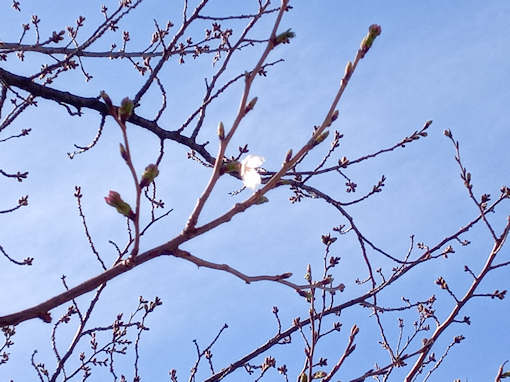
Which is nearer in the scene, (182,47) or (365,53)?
(365,53)

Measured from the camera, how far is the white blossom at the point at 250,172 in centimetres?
162

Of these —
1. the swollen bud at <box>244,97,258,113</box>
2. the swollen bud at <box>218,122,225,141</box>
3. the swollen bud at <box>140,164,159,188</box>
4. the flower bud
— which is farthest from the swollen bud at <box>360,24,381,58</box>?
the flower bud

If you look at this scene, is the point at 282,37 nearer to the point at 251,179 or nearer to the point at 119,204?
the point at 251,179

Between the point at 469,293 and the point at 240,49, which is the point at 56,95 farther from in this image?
the point at 469,293

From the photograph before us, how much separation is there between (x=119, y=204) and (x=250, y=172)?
0.41 meters

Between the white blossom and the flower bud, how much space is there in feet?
1.11

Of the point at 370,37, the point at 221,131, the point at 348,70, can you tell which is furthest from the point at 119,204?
the point at 370,37

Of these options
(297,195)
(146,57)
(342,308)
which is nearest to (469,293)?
(342,308)

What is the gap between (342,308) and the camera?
9.95ft

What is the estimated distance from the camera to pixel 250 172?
1.67 m

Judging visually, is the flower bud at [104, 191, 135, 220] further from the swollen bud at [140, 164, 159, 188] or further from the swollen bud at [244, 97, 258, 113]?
the swollen bud at [244, 97, 258, 113]

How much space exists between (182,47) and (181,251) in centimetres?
393

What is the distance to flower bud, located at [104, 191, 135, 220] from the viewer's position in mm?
1450

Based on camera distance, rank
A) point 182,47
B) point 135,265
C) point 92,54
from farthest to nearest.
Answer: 1. point 182,47
2. point 92,54
3. point 135,265
